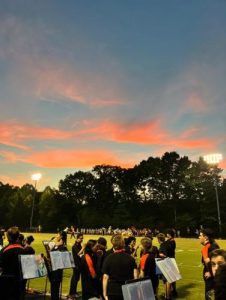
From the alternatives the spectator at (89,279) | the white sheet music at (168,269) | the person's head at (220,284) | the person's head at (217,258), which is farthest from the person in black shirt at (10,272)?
the person's head at (220,284)

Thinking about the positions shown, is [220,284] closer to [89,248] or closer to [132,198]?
[89,248]

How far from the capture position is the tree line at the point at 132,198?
89250 mm

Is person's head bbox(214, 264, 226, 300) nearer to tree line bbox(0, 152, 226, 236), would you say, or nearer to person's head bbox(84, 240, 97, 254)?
person's head bbox(84, 240, 97, 254)

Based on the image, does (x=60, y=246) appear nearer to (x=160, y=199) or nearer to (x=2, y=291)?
(x=2, y=291)

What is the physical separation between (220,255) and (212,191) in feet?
271

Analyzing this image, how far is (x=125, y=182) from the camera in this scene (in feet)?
376

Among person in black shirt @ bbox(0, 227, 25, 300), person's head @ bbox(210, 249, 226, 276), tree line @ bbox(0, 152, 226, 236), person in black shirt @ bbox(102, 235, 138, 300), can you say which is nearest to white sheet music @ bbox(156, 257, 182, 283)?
person in black shirt @ bbox(102, 235, 138, 300)

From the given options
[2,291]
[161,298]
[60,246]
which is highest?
[60,246]

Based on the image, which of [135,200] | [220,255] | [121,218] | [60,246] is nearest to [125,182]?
[135,200]

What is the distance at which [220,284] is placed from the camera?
3582 millimetres

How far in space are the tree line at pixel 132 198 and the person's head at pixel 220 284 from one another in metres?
80.1

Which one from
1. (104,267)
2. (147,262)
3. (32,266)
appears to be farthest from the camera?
(147,262)

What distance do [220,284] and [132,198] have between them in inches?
4220

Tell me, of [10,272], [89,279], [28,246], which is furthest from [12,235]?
[28,246]
